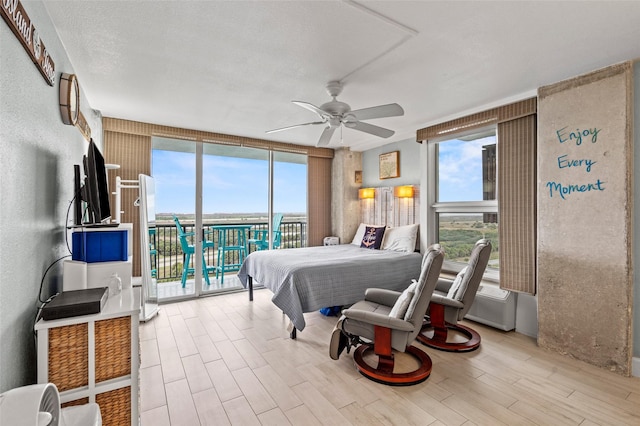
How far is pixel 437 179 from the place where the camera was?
440cm

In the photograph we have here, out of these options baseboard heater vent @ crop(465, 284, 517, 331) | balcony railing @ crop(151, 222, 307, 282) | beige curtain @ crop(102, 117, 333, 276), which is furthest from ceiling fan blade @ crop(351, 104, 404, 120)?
balcony railing @ crop(151, 222, 307, 282)

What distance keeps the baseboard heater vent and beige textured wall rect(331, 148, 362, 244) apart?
252 cm

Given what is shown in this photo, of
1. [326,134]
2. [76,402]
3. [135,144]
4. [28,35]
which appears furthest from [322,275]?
[135,144]

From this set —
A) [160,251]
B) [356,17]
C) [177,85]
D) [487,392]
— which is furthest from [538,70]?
[160,251]

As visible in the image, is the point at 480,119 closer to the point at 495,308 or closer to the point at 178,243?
the point at 495,308

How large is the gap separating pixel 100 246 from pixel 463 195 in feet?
12.9

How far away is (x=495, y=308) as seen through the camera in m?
3.30

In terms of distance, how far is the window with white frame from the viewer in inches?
146

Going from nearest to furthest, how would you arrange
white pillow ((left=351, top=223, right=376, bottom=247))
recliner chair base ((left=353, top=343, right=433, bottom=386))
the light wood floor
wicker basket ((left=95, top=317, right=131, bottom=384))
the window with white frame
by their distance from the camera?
wicker basket ((left=95, top=317, right=131, bottom=384)) < the light wood floor < recliner chair base ((left=353, top=343, right=433, bottom=386)) < the window with white frame < white pillow ((left=351, top=223, right=376, bottom=247))

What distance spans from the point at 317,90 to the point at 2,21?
2234mm

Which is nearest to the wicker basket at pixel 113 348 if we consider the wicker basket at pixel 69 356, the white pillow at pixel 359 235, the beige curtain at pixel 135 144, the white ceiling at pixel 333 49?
the wicker basket at pixel 69 356

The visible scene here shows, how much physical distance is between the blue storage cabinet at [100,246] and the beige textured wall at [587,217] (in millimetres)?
3558

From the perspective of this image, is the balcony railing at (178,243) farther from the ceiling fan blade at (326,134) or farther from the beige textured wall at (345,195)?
the ceiling fan blade at (326,134)

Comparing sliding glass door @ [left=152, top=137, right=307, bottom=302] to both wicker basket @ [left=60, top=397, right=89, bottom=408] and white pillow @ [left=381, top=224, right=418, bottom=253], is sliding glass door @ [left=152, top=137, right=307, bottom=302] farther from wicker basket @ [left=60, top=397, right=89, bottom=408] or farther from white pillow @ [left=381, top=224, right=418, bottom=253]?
wicker basket @ [left=60, top=397, right=89, bottom=408]
